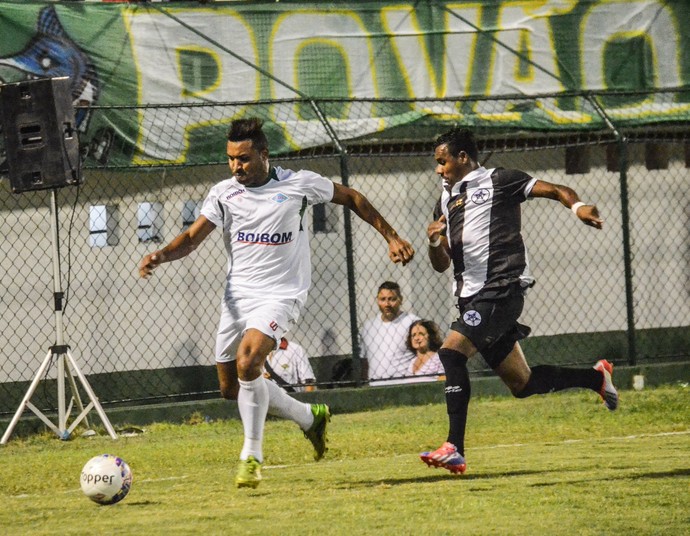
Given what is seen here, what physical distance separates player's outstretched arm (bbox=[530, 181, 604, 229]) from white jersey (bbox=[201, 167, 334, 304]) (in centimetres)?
145

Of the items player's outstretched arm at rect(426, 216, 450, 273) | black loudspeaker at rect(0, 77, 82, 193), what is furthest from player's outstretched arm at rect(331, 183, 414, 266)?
black loudspeaker at rect(0, 77, 82, 193)

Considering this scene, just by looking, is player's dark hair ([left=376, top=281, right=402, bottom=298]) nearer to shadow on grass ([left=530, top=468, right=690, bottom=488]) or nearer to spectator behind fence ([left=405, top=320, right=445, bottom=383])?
spectator behind fence ([left=405, top=320, right=445, bottom=383])

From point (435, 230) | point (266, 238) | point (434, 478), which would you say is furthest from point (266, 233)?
point (434, 478)

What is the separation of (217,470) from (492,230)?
255 centimetres

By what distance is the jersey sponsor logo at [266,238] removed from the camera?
8.62m

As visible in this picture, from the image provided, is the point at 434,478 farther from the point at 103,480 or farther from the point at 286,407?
the point at 103,480

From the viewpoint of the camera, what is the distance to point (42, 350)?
44.7ft

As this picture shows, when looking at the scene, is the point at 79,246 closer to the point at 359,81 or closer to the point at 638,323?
the point at 359,81

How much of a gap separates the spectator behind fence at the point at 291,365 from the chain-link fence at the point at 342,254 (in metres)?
0.26

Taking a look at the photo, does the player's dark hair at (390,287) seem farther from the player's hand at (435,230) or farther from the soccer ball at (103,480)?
the soccer ball at (103,480)

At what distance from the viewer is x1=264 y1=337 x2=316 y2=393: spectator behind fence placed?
13.5 metres

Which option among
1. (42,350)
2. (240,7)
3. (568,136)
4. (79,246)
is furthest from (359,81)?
(42,350)

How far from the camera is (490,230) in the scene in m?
8.77

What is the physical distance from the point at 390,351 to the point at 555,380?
4870 mm
